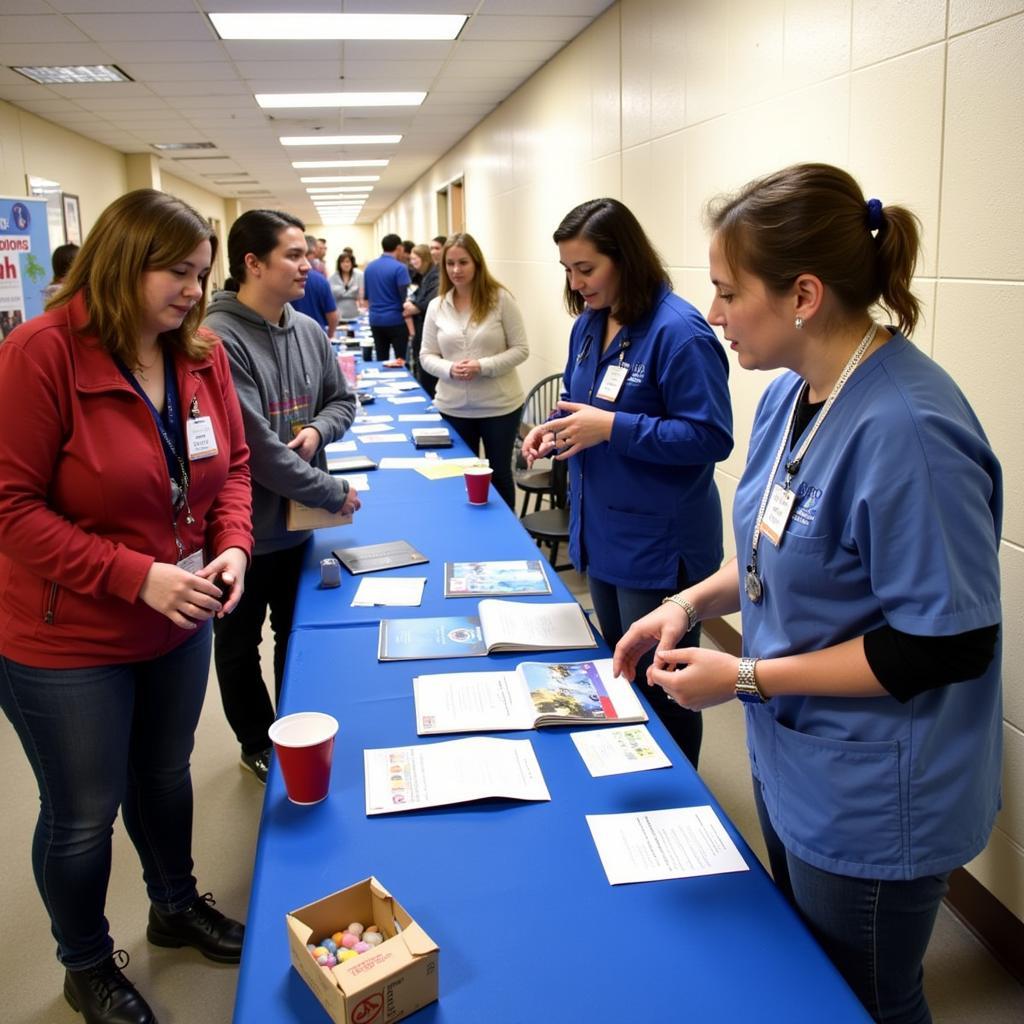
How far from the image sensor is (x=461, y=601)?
6.42 feet

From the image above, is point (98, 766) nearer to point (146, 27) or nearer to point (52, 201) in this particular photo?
point (146, 27)

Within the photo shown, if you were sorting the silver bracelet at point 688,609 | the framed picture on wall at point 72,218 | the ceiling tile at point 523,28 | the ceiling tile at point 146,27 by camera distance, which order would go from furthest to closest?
the framed picture on wall at point 72,218 → the ceiling tile at point 523,28 → the ceiling tile at point 146,27 → the silver bracelet at point 688,609

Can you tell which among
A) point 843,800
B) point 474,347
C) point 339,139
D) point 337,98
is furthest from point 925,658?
point 339,139

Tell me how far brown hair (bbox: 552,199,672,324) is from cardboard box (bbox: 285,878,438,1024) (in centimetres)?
136

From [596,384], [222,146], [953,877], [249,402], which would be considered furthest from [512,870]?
[222,146]

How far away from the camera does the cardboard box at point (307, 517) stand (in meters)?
2.19

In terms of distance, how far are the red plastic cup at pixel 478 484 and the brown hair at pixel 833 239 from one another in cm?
170

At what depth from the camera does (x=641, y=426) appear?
70.8 inches

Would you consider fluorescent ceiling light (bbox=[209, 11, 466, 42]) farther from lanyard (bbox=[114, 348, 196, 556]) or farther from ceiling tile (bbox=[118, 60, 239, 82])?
lanyard (bbox=[114, 348, 196, 556])

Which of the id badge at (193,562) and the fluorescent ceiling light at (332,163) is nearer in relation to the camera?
the id badge at (193,562)

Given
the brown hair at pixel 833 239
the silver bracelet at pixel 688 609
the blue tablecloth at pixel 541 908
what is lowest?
A: the blue tablecloth at pixel 541 908

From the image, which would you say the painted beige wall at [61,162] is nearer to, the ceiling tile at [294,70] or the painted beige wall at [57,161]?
the painted beige wall at [57,161]

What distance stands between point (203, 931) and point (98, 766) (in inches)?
23.7

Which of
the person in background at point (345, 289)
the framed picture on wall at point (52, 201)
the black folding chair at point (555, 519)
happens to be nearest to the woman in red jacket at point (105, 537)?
the black folding chair at point (555, 519)
